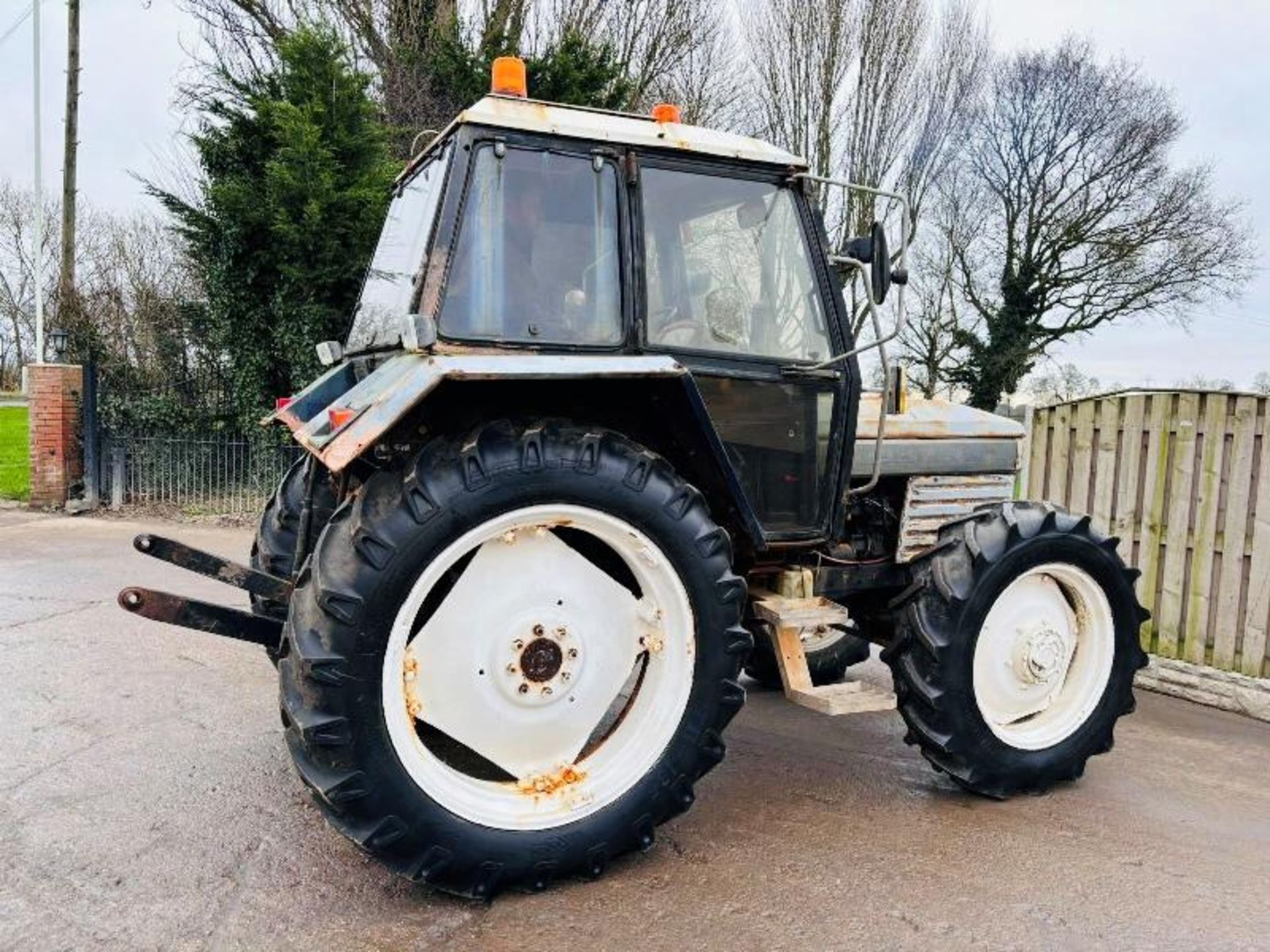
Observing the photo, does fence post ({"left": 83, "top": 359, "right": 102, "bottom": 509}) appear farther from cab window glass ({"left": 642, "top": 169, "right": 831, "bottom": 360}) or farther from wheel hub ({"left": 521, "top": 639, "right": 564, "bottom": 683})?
wheel hub ({"left": 521, "top": 639, "right": 564, "bottom": 683})

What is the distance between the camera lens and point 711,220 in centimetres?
316

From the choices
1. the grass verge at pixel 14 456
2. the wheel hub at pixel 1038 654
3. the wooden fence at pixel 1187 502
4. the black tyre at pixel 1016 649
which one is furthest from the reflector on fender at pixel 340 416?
the grass verge at pixel 14 456

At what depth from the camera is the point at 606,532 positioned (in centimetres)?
268

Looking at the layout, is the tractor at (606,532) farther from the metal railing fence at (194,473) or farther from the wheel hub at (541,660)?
the metal railing fence at (194,473)

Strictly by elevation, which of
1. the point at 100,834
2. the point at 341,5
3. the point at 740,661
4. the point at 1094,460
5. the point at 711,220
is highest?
the point at 341,5

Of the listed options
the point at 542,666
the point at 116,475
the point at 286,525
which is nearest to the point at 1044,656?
the point at 542,666

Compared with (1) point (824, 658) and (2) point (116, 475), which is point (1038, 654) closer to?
(1) point (824, 658)

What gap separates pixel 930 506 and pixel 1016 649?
65cm

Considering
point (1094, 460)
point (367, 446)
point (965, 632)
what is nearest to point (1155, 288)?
point (1094, 460)

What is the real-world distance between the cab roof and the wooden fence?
3173 mm

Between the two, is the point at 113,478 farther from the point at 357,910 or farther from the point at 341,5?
the point at 357,910

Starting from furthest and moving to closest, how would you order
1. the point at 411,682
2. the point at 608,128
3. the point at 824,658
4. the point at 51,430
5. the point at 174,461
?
the point at 174,461
the point at 51,430
the point at 824,658
the point at 608,128
the point at 411,682

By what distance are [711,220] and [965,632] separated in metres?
1.69

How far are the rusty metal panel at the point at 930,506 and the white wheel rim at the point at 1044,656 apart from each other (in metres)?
0.38
